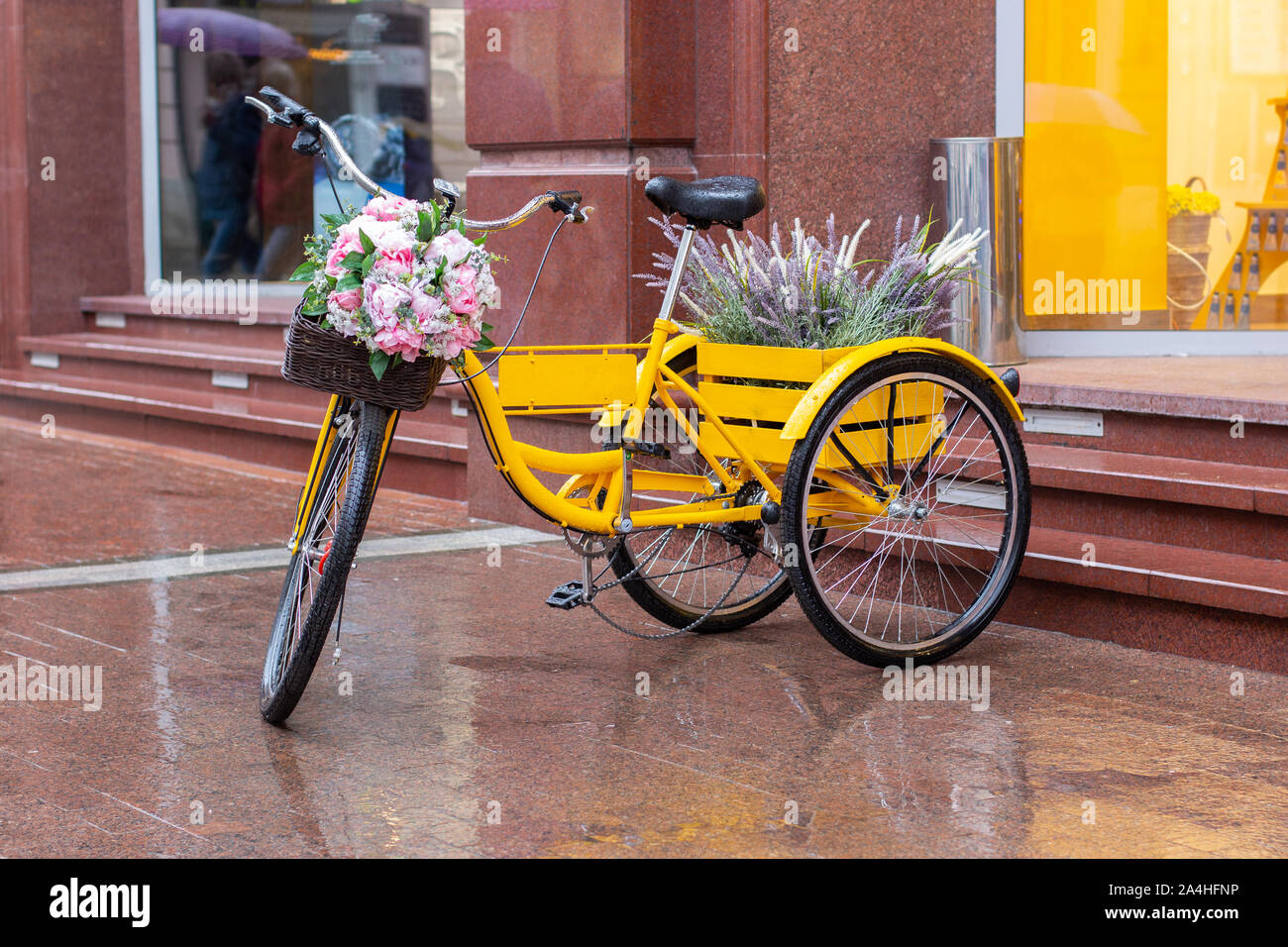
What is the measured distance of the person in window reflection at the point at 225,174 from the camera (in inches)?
456

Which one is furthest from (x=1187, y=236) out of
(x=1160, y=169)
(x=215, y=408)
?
(x=215, y=408)

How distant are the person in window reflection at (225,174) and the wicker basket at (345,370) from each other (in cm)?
799

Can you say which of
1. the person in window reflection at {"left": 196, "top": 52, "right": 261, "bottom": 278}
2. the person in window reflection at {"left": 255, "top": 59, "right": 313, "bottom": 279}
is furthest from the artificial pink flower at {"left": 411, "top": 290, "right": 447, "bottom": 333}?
the person in window reflection at {"left": 196, "top": 52, "right": 261, "bottom": 278}

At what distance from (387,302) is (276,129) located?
8.26 m

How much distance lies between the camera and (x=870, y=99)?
258 inches

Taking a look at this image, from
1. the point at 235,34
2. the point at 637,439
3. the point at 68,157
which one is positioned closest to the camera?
the point at 637,439

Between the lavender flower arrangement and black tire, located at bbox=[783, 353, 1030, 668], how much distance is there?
21cm

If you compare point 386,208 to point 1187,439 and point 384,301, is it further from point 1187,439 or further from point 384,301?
point 1187,439

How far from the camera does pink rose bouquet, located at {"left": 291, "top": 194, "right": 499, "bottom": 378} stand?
12.5 feet

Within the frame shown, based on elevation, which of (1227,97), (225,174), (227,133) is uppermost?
(227,133)

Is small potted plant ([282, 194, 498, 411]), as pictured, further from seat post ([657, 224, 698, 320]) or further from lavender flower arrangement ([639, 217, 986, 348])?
lavender flower arrangement ([639, 217, 986, 348])

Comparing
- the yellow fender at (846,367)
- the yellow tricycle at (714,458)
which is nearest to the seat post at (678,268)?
the yellow tricycle at (714,458)

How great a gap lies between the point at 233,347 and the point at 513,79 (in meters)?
3.69

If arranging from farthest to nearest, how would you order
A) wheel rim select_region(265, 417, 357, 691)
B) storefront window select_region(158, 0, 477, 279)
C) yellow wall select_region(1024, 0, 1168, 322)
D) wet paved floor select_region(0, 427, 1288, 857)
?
storefront window select_region(158, 0, 477, 279) → yellow wall select_region(1024, 0, 1168, 322) → wheel rim select_region(265, 417, 357, 691) → wet paved floor select_region(0, 427, 1288, 857)
